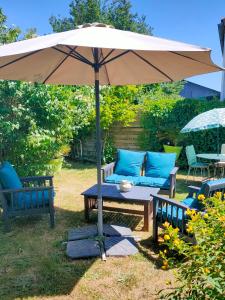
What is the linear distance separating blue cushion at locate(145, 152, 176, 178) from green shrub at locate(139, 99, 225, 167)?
10.4ft

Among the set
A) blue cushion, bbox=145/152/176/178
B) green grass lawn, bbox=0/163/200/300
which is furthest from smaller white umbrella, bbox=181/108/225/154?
green grass lawn, bbox=0/163/200/300

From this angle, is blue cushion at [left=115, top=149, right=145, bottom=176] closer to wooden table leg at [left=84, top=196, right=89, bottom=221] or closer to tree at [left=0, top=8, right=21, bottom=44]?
wooden table leg at [left=84, top=196, right=89, bottom=221]

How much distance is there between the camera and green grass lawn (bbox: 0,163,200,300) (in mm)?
3270

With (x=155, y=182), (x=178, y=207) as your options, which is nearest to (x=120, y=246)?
(x=178, y=207)

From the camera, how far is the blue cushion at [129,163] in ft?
21.5

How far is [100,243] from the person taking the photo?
Answer: 4.27 m

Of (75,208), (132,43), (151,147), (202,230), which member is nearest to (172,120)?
(151,147)

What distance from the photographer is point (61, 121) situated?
7.21 m

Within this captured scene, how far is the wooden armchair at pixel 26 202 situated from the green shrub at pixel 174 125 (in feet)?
18.8

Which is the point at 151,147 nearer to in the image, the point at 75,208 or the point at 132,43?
the point at 75,208

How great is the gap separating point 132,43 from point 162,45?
32 cm

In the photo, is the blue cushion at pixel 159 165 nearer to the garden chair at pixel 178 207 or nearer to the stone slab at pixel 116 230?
the garden chair at pixel 178 207

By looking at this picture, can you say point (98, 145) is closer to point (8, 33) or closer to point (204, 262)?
point (204, 262)

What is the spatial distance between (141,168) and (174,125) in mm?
3568
